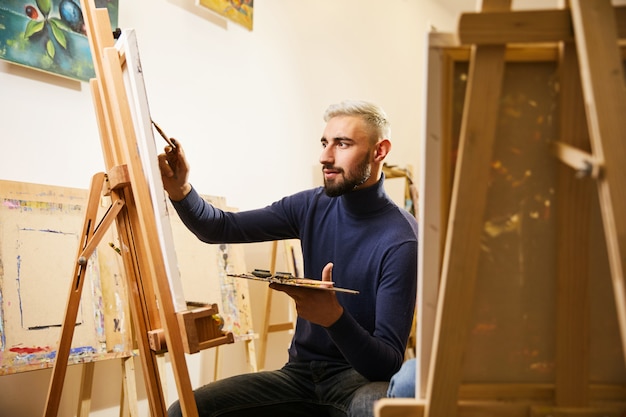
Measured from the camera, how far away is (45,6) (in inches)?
94.8

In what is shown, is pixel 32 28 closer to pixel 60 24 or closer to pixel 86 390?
pixel 60 24

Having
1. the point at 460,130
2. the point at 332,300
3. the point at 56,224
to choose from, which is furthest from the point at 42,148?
the point at 460,130

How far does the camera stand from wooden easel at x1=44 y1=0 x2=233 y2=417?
4.41 ft

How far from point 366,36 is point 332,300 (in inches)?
129

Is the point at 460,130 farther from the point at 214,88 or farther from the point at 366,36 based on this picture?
the point at 366,36

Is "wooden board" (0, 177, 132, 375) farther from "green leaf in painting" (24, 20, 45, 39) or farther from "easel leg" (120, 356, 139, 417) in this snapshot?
"green leaf in painting" (24, 20, 45, 39)

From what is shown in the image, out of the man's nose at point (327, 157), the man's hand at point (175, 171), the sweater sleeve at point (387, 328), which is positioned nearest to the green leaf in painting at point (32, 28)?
the man's hand at point (175, 171)

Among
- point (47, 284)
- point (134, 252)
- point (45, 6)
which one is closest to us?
point (134, 252)

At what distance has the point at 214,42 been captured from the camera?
10.5ft

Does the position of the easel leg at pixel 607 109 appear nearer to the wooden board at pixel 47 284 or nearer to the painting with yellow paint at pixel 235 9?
the wooden board at pixel 47 284

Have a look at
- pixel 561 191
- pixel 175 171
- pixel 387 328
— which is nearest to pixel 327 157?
pixel 175 171

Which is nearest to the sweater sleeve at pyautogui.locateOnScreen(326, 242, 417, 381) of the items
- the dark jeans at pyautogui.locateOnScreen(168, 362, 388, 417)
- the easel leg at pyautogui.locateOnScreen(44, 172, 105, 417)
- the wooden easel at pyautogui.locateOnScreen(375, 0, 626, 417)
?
the dark jeans at pyautogui.locateOnScreen(168, 362, 388, 417)

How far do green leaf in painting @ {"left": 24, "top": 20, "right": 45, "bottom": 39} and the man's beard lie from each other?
1.38 meters

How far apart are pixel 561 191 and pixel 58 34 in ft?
7.35
